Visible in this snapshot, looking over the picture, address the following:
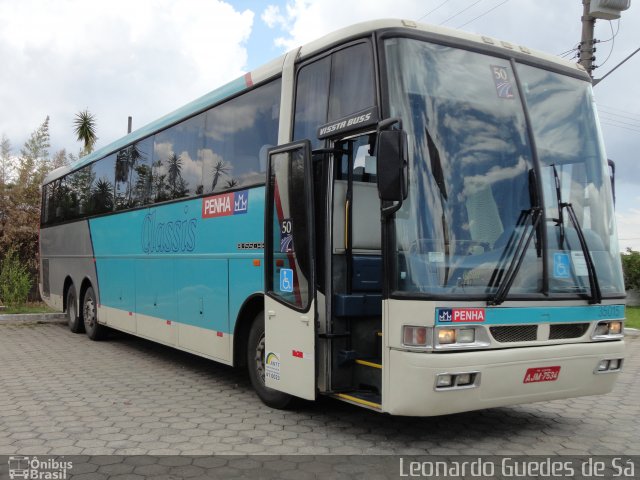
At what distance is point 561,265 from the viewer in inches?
225

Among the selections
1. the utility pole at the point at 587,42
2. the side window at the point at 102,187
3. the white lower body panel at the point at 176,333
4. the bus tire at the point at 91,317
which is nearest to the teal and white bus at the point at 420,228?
the white lower body panel at the point at 176,333

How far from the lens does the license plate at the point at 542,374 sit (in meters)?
5.53

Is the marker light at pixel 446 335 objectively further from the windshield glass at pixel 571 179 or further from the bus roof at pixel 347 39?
the bus roof at pixel 347 39

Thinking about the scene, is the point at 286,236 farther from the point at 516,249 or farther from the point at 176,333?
the point at 176,333

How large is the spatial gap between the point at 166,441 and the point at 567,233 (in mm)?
3929

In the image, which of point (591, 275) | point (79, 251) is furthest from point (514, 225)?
point (79, 251)

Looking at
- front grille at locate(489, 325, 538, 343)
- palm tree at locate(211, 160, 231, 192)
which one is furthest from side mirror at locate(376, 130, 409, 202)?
palm tree at locate(211, 160, 231, 192)

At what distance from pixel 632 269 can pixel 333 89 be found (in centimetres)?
2269

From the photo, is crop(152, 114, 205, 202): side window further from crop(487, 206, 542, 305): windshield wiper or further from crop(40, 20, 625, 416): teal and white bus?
crop(487, 206, 542, 305): windshield wiper

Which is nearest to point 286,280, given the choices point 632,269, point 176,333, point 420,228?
point 420,228

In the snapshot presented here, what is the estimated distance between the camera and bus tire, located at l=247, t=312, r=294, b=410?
23.0 ft

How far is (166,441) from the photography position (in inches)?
231

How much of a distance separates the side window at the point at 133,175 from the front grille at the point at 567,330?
22.2 ft

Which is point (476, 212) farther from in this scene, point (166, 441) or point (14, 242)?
point (14, 242)
